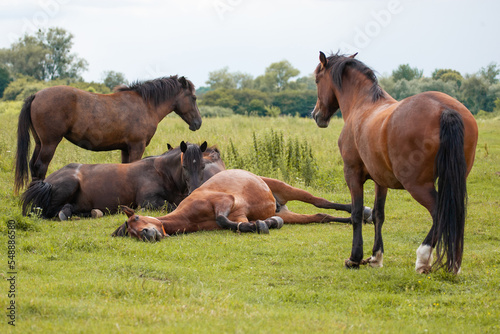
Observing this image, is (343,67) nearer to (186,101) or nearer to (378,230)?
(378,230)

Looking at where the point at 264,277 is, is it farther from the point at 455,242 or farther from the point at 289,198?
the point at 289,198

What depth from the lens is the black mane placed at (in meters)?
6.33

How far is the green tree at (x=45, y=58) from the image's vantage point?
5131 centimetres

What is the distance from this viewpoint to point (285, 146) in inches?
588

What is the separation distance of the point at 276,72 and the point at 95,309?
9412 cm

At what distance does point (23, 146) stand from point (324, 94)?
242 inches

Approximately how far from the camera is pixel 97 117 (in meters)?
10.8

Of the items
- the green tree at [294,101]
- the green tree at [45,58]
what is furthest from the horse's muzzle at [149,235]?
the green tree at [294,101]

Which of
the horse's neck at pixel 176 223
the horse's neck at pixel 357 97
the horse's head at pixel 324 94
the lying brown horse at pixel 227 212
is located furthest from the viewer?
the horse's neck at pixel 176 223

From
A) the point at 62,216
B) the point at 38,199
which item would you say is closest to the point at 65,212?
the point at 62,216

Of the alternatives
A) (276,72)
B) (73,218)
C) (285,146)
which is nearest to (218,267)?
(73,218)

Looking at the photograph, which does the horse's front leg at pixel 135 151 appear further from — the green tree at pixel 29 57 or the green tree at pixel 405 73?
the green tree at pixel 405 73

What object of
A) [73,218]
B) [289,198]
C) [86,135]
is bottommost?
[73,218]

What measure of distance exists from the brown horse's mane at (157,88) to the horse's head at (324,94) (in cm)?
549
